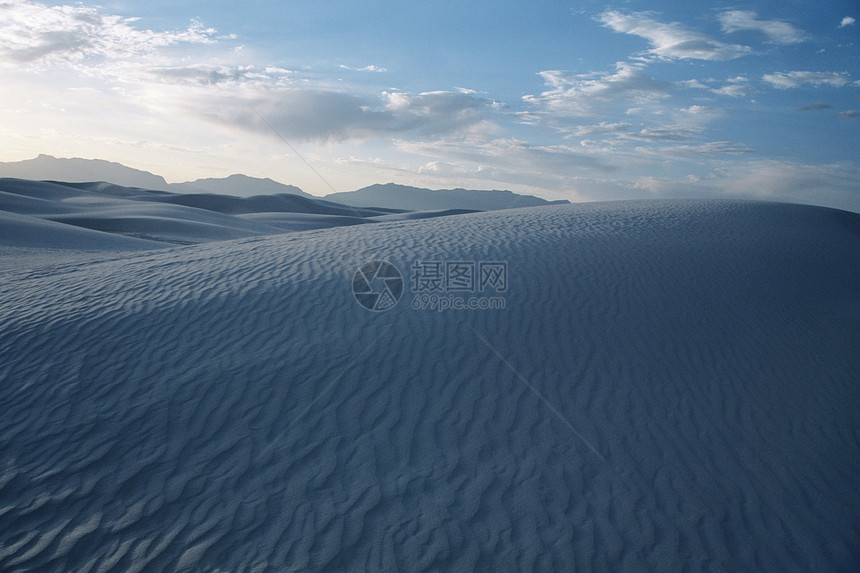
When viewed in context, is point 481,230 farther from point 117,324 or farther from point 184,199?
point 184,199

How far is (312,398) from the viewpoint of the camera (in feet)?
16.4

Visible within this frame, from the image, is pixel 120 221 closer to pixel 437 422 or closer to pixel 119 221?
pixel 119 221

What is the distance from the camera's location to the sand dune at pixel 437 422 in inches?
146

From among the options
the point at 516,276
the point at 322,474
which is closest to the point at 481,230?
the point at 516,276

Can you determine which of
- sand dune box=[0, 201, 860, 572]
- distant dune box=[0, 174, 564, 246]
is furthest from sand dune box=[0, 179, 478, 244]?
sand dune box=[0, 201, 860, 572]

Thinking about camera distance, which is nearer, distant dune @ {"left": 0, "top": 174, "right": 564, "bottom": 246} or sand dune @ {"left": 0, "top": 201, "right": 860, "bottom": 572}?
sand dune @ {"left": 0, "top": 201, "right": 860, "bottom": 572}

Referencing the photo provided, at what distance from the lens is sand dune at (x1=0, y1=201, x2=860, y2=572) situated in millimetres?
3699

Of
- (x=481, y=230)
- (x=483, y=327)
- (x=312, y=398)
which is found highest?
(x=481, y=230)

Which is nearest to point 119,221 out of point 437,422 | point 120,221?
point 120,221

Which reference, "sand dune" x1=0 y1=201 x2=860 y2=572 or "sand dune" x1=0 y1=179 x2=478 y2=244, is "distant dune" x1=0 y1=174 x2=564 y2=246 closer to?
"sand dune" x1=0 y1=179 x2=478 y2=244

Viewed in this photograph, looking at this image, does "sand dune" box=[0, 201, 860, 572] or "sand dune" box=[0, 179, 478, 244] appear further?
"sand dune" box=[0, 179, 478, 244]

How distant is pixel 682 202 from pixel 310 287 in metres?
9.66

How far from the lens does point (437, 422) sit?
Answer: 471 centimetres

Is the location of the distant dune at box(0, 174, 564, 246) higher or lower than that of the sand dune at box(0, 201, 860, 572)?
higher
